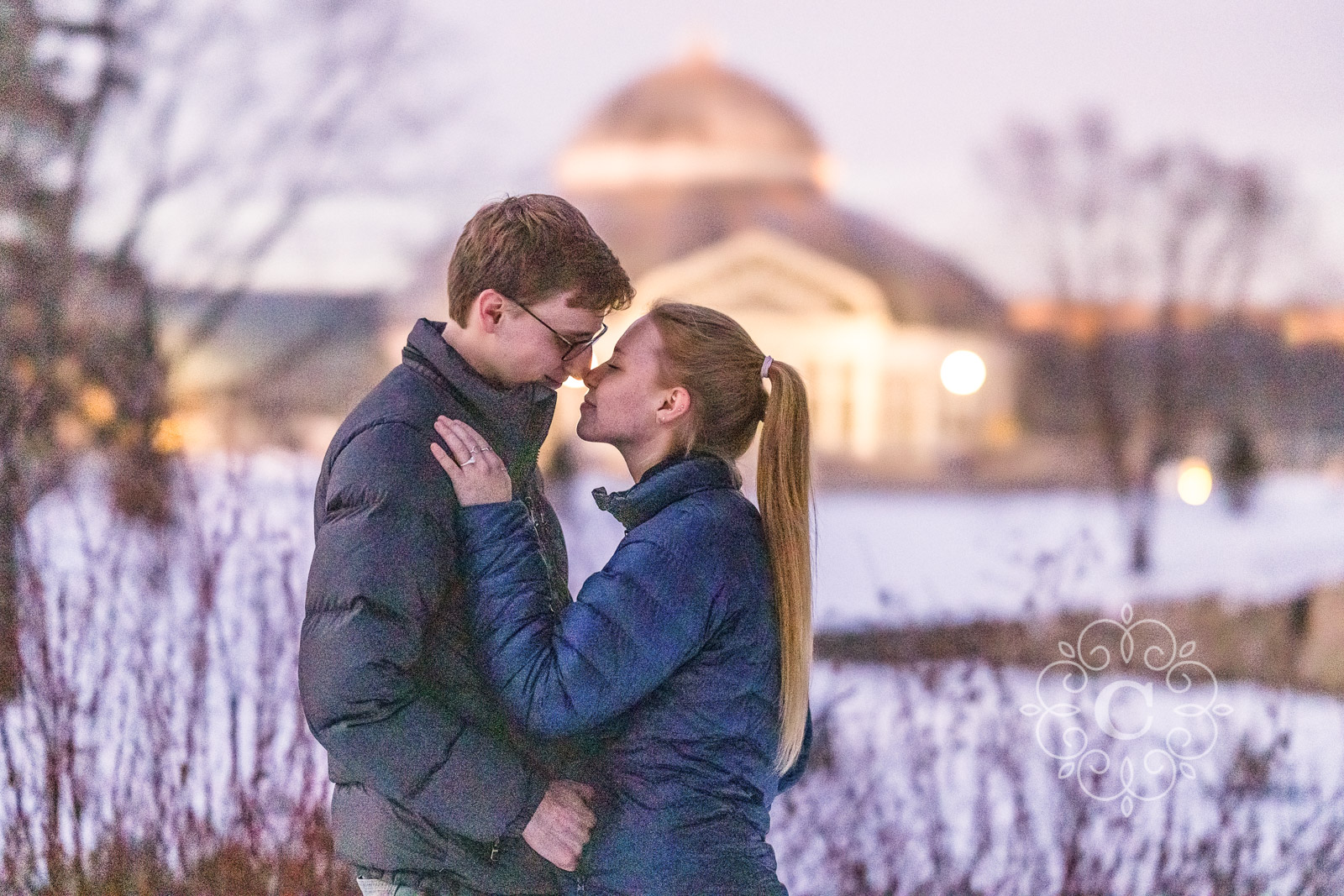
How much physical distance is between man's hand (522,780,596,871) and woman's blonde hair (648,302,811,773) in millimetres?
394

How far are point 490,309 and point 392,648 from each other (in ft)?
2.05

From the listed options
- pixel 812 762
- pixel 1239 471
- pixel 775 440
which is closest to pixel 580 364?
pixel 775 440

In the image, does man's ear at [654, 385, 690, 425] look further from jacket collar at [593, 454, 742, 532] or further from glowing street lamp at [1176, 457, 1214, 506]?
glowing street lamp at [1176, 457, 1214, 506]

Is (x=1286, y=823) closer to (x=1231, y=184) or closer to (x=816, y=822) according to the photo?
(x=816, y=822)

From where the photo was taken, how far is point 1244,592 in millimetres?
14766

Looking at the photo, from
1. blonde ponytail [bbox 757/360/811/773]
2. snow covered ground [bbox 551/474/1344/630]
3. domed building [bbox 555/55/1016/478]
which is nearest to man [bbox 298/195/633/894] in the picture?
blonde ponytail [bbox 757/360/811/773]

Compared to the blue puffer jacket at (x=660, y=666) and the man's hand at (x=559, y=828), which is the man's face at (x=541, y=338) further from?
the man's hand at (x=559, y=828)

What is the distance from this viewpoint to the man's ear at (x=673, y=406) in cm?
281

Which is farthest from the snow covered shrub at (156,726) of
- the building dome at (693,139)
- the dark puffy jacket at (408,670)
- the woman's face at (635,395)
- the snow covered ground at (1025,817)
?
the building dome at (693,139)

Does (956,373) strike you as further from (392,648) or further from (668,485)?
(392,648)

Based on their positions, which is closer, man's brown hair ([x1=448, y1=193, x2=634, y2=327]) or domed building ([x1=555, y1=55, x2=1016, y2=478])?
man's brown hair ([x1=448, y1=193, x2=634, y2=327])

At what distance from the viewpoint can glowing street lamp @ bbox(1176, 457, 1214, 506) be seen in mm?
31609

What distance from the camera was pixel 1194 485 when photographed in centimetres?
3188

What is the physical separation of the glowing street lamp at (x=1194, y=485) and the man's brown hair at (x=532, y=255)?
30227 mm
